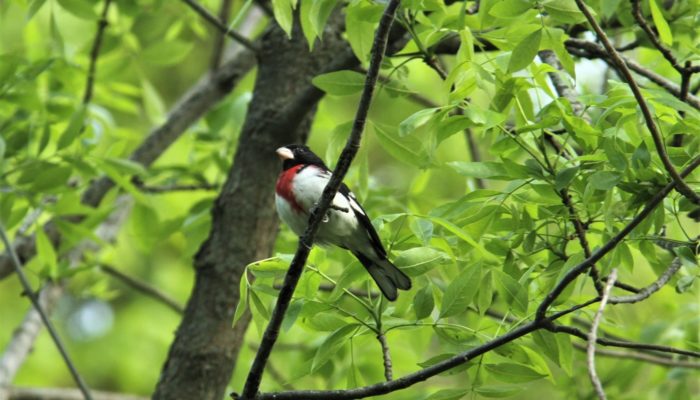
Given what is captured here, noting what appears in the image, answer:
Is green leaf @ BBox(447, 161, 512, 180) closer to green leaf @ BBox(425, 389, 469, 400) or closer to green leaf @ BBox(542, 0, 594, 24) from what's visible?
green leaf @ BBox(542, 0, 594, 24)

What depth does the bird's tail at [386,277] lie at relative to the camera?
3.23 meters

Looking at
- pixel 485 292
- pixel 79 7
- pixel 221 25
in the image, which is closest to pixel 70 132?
pixel 79 7

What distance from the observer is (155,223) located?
5082 mm

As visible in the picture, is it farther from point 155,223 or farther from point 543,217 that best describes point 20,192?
point 543,217

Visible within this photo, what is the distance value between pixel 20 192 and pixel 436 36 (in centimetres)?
213

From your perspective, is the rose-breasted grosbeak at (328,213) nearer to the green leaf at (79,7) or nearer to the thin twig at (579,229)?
the thin twig at (579,229)

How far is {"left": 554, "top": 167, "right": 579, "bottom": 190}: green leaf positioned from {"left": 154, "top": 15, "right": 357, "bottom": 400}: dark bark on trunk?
5.66 ft

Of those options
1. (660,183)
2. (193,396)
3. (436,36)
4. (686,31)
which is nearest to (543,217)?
(660,183)

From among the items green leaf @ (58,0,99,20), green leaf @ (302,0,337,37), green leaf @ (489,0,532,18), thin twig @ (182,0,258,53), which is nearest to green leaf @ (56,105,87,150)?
green leaf @ (58,0,99,20)

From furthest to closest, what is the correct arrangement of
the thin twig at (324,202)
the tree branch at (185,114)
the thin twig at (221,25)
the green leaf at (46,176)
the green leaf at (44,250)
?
the tree branch at (185,114) < the thin twig at (221,25) < the green leaf at (44,250) < the green leaf at (46,176) < the thin twig at (324,202)

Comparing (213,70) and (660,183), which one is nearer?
(660,183)

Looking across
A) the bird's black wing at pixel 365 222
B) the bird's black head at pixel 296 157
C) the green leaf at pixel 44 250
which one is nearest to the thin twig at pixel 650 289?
the bird's black wing at pixel 365 222

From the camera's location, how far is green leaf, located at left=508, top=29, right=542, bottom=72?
2916 mm

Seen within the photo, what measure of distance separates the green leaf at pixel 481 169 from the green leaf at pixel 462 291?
319mm
